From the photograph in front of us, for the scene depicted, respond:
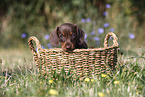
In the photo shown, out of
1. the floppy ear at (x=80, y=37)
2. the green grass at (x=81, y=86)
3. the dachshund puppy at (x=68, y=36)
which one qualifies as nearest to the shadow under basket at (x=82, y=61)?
the green grass at (x=81, y=86)

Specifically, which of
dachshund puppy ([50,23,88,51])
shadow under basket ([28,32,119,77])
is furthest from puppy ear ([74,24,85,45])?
shadow under basket ([28,32,119,77])

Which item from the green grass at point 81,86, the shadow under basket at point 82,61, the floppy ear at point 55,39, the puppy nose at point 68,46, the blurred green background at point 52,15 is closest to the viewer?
the green grass at point 81,86

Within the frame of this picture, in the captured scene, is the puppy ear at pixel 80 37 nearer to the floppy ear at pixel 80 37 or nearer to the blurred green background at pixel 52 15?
the floppy ear at pixel 80 37

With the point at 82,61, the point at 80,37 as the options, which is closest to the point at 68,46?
the point at 82,61

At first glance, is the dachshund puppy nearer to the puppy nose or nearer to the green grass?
the puppy nose

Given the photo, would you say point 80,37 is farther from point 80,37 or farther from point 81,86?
point 81,86

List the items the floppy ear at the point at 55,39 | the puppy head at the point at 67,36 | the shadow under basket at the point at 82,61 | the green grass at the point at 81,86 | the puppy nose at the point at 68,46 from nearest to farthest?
the green grass at the point at 81,86
the shadow under basket at the point at 82,61
the puppy nose at the point at 68,46
the puppy head at the point at 67,36
the floppy ear at the point at 55,39

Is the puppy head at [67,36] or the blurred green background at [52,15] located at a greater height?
the blurred green background at [52,15]

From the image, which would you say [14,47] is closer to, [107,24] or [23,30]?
[23,30]

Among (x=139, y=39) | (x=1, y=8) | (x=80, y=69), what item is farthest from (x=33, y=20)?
(x=80, y=69)

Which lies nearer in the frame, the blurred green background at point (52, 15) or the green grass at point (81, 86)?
the green grass at point (81, 86)

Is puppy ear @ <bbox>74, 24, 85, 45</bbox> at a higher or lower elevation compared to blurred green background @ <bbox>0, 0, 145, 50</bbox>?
lower

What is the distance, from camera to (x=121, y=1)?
18.4 ft

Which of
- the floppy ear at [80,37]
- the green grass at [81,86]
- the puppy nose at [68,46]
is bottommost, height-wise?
the green grass at [81,86]
